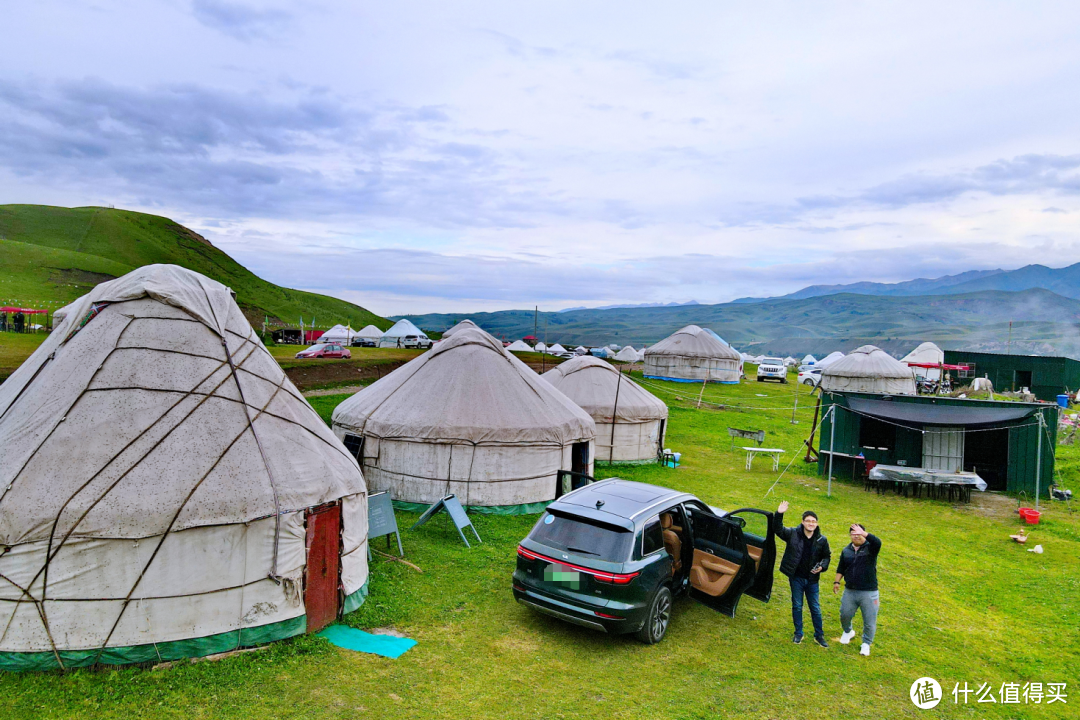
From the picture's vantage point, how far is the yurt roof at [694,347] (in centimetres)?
4253

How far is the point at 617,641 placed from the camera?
7.13 m

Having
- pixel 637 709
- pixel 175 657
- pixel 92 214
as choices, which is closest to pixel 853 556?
pixel 637 709

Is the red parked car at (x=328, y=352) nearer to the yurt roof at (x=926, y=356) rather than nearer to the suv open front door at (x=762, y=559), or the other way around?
the suv open front door at (x=762, y=559)

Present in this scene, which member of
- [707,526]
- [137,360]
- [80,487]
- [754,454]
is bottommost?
[754,454]

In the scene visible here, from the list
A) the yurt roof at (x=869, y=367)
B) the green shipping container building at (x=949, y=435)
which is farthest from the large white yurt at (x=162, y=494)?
the yurt roof at (x=869, y=367)

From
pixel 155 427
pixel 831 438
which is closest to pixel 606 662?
pixel 155 427

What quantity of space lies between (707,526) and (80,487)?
23.6 ft

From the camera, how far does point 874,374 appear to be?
119 ft

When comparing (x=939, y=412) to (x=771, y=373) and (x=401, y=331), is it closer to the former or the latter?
(x=771, y=373)

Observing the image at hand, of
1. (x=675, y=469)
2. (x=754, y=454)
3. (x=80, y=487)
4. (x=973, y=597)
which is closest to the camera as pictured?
(x=80, y=487)

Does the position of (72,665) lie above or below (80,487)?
below

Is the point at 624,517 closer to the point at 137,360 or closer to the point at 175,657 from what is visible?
the point at 175,657

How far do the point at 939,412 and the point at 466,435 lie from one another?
492 inches

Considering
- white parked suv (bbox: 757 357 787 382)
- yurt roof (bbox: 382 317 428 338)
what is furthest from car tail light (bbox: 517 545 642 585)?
yurt roof (bbox: 382 317 428 338)
